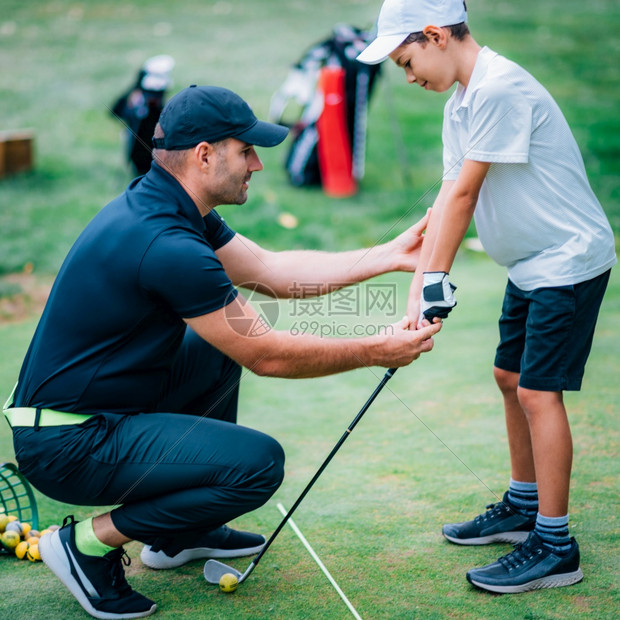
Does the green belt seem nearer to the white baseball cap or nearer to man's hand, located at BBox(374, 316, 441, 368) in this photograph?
man's hand, located at BBox(374, 316, 441, 368)

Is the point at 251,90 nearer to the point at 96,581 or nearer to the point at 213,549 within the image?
the point at 213,549

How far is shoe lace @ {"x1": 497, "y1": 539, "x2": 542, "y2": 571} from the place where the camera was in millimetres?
2643

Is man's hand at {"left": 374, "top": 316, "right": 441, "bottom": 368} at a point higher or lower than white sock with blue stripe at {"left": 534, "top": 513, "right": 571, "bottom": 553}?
higher

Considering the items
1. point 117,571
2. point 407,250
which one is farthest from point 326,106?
point 117,571

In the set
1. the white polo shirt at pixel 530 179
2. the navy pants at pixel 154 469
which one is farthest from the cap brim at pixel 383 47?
the navy pants at pixel 154 469

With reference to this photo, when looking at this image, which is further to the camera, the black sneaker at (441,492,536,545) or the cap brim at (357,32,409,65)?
the black sneaker at (441,492,536,545)

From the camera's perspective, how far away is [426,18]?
2604mm

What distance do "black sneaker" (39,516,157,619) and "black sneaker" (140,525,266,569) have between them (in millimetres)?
254

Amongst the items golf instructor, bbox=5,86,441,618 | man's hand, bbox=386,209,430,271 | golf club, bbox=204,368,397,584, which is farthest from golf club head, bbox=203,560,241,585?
man's hand, bbox=386,209,430,271

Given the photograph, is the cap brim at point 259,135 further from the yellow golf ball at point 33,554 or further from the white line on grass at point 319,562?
the yellow golf ball at point 33,554

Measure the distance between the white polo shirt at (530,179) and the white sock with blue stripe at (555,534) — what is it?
0.73 metres

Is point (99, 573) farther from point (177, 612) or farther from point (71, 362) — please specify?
point (71, 362)

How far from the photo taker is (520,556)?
8.73ft

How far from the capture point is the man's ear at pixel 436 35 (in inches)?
102
